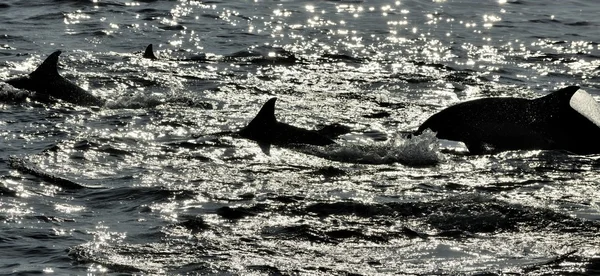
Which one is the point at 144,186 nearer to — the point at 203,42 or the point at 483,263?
the point at 483,263

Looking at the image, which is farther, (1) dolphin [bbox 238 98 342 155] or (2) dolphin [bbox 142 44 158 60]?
(2) dolphin [bbox 142 44 158 60]

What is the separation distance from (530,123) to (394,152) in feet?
6.03

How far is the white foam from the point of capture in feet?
44.4

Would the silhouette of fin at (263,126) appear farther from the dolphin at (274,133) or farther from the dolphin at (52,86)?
the dolphin at (52,86)

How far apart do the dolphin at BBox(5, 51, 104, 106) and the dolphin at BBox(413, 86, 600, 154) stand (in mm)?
6038

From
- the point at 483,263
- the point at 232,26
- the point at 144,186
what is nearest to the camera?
the point at 483,263

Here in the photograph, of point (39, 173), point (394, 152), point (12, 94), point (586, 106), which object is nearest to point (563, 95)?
point (586, 106)

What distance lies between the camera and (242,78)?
19.7 m

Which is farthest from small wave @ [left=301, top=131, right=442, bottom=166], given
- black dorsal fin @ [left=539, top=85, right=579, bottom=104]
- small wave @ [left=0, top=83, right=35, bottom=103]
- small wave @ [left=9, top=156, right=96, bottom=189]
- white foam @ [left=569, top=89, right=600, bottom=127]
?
small wave @ [left=0, top=83, right=35, bottom=103]

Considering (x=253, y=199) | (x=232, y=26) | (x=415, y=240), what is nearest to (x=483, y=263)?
(x=415, y=240)

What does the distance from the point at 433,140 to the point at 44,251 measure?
601 centimetres

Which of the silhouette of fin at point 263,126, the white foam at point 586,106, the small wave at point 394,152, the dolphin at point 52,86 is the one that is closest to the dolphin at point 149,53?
the dolphin at point 52,86

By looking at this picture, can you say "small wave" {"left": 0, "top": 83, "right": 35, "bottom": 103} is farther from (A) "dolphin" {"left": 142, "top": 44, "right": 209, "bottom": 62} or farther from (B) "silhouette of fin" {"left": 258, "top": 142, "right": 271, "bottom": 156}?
(B) "silhouette of fin" {"left": 258, "top": 142, "right": 271, "bottom": 156}

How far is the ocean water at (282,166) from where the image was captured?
923cm
